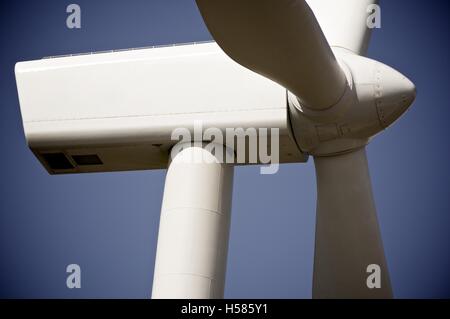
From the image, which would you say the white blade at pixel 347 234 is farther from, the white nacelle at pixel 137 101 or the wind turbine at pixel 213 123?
the white nacelle at pixel 137 101

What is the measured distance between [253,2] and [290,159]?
287 centimetres

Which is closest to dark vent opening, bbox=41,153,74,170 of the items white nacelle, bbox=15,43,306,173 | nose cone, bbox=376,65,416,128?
white nacelle, bbox=15,43,306,173

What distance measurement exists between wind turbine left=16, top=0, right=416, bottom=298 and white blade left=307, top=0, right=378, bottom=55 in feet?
0.03

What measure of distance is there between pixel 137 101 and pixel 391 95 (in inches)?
94.2

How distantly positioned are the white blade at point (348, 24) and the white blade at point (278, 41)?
1191 mm

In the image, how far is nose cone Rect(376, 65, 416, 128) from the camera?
273 inches

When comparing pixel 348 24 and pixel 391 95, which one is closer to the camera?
pixel 391 95

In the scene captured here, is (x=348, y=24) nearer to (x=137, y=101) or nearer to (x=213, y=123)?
(x=213, y=123)

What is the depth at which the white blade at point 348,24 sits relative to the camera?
24.9ft

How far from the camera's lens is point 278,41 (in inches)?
214

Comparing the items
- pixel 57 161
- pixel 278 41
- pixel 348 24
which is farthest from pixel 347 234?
pixel 57 161

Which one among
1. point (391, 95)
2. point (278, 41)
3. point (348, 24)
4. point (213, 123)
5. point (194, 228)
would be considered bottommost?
point (194, 228)

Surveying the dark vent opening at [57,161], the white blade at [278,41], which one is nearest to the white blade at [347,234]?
the white blade at [278,41]

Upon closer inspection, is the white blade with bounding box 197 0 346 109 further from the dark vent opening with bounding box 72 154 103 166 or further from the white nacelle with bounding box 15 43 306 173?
the dark vent opening with bounding box 72 154 103 166
